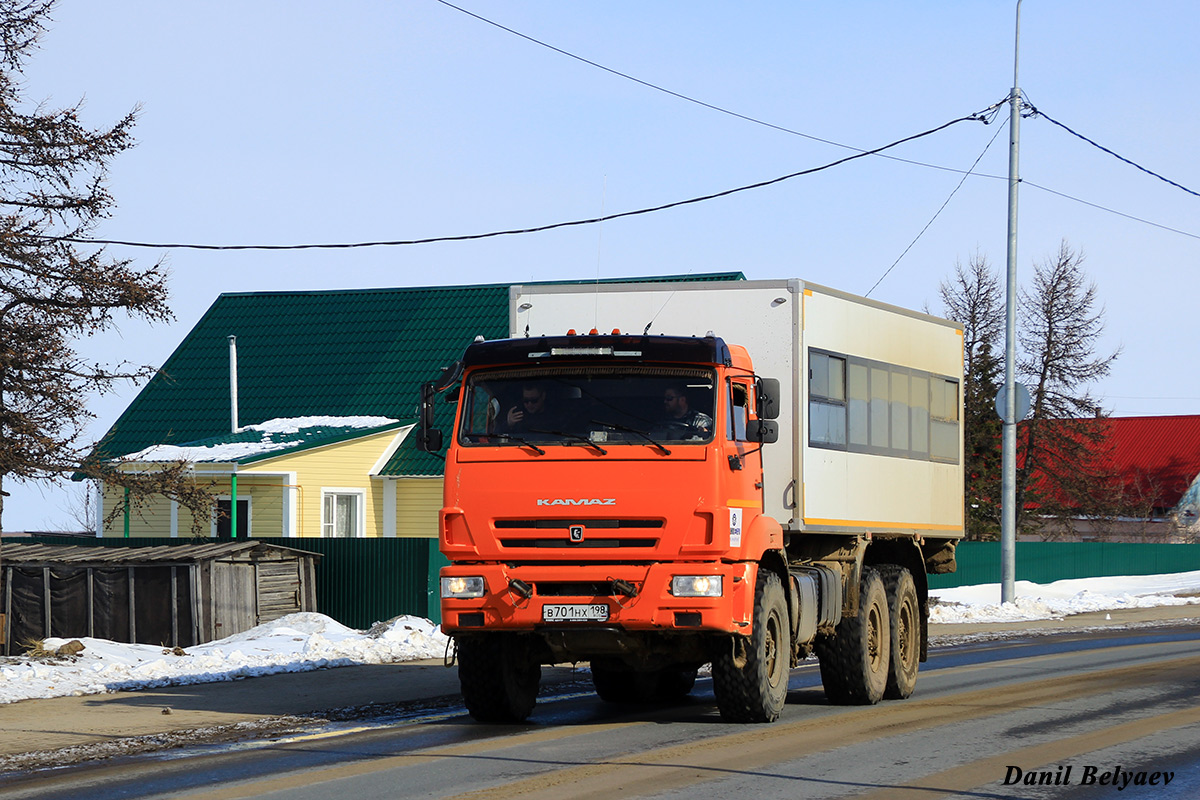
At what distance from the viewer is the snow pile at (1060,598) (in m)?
31.9

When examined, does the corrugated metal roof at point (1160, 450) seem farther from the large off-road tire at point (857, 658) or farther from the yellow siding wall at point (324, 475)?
the large off-road tire at point (857, 658)

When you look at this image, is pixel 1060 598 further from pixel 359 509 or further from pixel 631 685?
pixel 631 685

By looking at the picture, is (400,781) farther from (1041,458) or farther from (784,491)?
(1041,458)

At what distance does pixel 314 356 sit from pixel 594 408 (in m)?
27.4

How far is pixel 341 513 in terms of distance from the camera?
3362cm

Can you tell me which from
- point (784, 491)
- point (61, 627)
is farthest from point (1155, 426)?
point (784, 491)

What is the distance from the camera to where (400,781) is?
9797 millimetres

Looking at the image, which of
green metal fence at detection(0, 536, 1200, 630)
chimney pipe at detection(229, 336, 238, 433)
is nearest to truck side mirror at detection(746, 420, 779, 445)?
green metal fence at detection(0, 536, 1200, 630)

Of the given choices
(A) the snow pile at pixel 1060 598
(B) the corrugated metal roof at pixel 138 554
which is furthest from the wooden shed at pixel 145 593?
(A) the snow pile at pixel 1060 598

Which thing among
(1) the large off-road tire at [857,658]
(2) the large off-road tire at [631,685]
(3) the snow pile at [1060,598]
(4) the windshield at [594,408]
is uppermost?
(4) the windshield at [594,408]

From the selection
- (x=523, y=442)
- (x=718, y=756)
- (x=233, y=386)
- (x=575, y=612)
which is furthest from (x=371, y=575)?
(x=718, y=756)

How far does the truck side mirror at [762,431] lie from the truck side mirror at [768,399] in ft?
0.17

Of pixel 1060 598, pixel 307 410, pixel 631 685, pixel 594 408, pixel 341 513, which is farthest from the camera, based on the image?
pixel 1060 598

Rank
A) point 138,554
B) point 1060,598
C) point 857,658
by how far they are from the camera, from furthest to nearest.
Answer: point 1060,598
point 138,554
point 857,658
